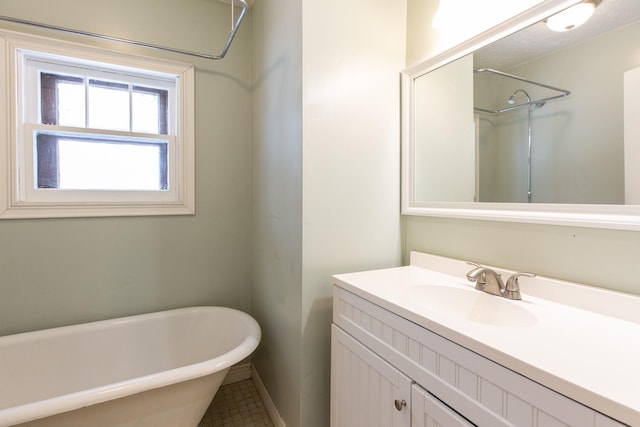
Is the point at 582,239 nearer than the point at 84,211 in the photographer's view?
Yes

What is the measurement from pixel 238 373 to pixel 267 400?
381mm

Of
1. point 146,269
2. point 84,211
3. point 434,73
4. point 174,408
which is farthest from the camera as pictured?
point 146,269

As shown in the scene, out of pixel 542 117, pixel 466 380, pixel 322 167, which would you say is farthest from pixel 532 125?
pixel 466 380

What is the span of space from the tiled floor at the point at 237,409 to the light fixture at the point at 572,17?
212 centimetres

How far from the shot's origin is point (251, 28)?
1.99 meters

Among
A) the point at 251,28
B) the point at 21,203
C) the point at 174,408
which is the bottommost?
the point at 174,408

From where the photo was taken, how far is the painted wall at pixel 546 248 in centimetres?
88

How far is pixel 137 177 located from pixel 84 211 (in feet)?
1.11

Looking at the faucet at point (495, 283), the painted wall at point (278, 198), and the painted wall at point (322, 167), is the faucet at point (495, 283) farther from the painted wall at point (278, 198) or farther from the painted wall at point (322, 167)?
the painted wall at point (278, 198)

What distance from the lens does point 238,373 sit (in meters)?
2.02

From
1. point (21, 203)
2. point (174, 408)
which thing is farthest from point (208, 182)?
point (174, 408)

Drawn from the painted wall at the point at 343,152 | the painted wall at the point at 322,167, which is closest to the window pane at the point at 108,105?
the painted wall at the point at 322,167

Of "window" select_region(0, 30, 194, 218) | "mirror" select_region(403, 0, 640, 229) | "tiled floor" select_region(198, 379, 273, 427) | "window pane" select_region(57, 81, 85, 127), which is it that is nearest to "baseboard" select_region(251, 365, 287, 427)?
"tiled floor" select_region(198, 379, 273, 427)

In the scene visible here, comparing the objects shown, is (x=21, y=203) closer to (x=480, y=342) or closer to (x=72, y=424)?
(x=72, y=424)
